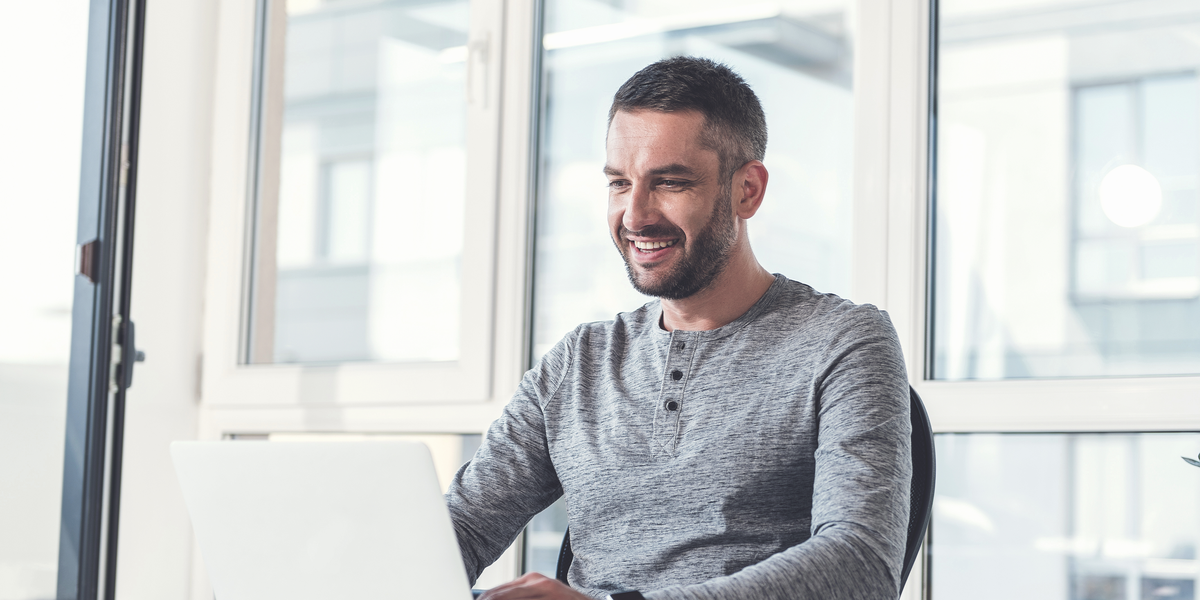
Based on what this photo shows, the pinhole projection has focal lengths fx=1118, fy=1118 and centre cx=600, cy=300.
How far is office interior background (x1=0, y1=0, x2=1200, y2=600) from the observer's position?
5.71 ft

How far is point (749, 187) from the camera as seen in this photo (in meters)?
1.45

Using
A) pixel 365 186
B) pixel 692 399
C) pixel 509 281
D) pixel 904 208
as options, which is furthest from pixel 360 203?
pixel 692 399

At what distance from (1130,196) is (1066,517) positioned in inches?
20.2

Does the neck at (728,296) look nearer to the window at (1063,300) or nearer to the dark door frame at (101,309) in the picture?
the window at (1063,300)

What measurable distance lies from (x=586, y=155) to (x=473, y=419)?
0.59 metres

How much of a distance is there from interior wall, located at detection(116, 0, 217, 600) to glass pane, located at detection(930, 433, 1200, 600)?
174 centimetres

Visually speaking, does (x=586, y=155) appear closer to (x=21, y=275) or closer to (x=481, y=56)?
(x=481, y=56)

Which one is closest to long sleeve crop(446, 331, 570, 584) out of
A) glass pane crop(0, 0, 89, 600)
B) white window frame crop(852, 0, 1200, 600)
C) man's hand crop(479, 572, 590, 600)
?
man's hand crop(479, 572, 590, 600)

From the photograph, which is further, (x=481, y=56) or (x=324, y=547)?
(x=481, y=56)

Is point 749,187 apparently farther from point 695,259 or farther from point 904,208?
point 904,208

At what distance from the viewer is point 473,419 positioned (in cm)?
229

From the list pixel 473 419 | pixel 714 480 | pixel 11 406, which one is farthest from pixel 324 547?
pixel 11 406

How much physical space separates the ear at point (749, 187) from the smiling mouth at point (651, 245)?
100 mm

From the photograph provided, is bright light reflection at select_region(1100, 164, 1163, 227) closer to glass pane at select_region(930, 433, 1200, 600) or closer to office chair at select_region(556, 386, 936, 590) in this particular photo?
glass pane at select_region(930, 433, 1200, 600)
